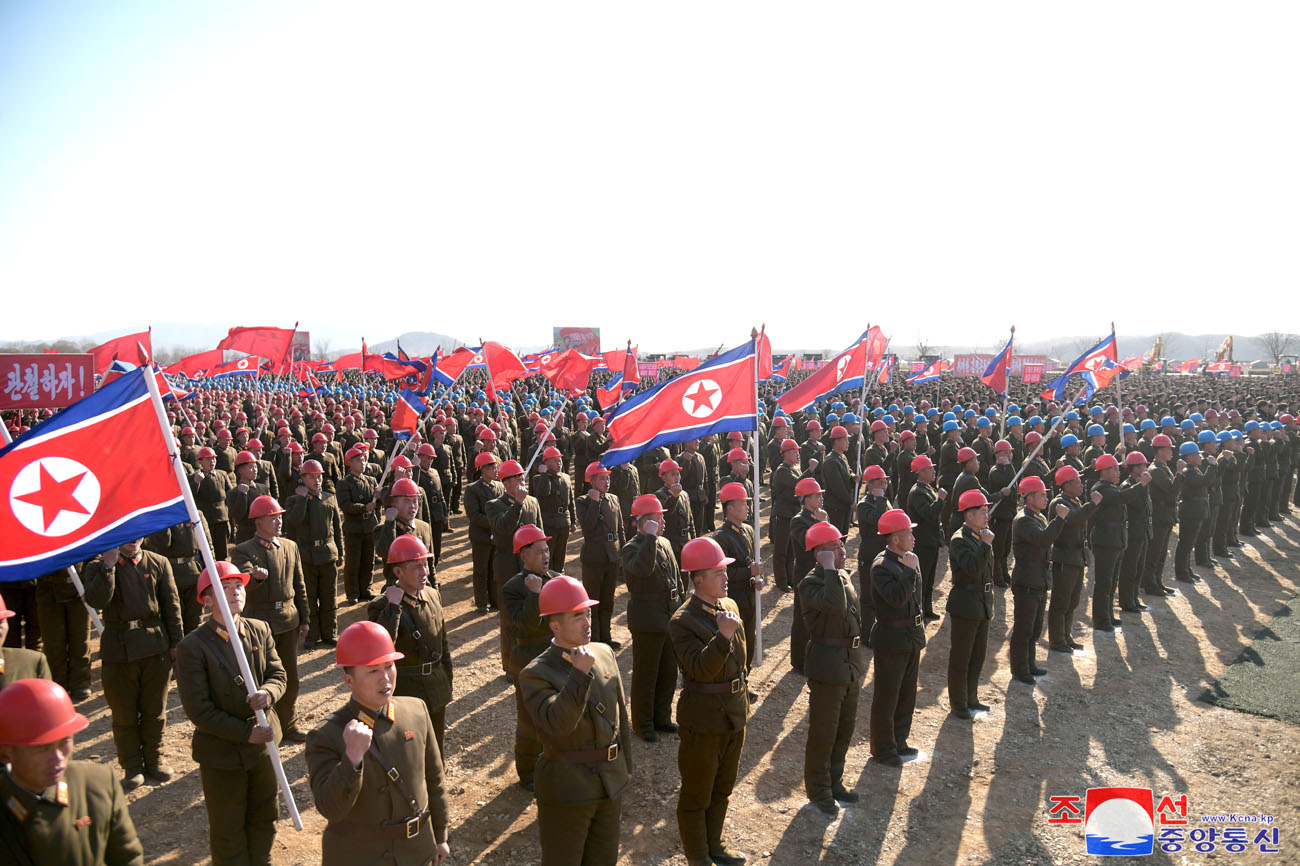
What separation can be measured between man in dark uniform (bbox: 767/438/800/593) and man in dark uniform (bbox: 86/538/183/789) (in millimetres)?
7940

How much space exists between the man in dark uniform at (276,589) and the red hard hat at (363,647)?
3.94 m

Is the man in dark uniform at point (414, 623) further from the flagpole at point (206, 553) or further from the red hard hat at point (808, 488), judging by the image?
the red hard hat at point (808, 488)

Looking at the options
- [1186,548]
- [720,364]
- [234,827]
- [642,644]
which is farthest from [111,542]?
[1186,548]

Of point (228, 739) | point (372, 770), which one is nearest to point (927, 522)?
point (372, 770)

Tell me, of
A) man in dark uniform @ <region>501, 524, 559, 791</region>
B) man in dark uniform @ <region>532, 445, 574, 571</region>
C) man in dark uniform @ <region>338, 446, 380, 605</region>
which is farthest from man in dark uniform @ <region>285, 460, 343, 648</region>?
man in dark uniform @ <region>501, 524, 559, 791</region>

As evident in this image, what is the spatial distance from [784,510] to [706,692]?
21.6 feet

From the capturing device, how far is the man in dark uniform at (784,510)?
466 inches

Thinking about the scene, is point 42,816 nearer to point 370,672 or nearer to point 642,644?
point 370,672

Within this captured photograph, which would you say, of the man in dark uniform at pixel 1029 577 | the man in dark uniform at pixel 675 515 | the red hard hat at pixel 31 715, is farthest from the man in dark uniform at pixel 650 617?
the red hard hat at pixel 31 715

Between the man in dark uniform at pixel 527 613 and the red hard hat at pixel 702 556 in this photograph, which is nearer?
the red hard hat at pixel 702 556

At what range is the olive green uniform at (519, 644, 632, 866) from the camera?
444 cm

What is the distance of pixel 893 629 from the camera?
7.07 metres

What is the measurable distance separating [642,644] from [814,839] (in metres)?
2.39

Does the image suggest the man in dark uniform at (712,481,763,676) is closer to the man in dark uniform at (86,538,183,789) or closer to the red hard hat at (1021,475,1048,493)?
the red hard hat at (1021,475,1048,493)
